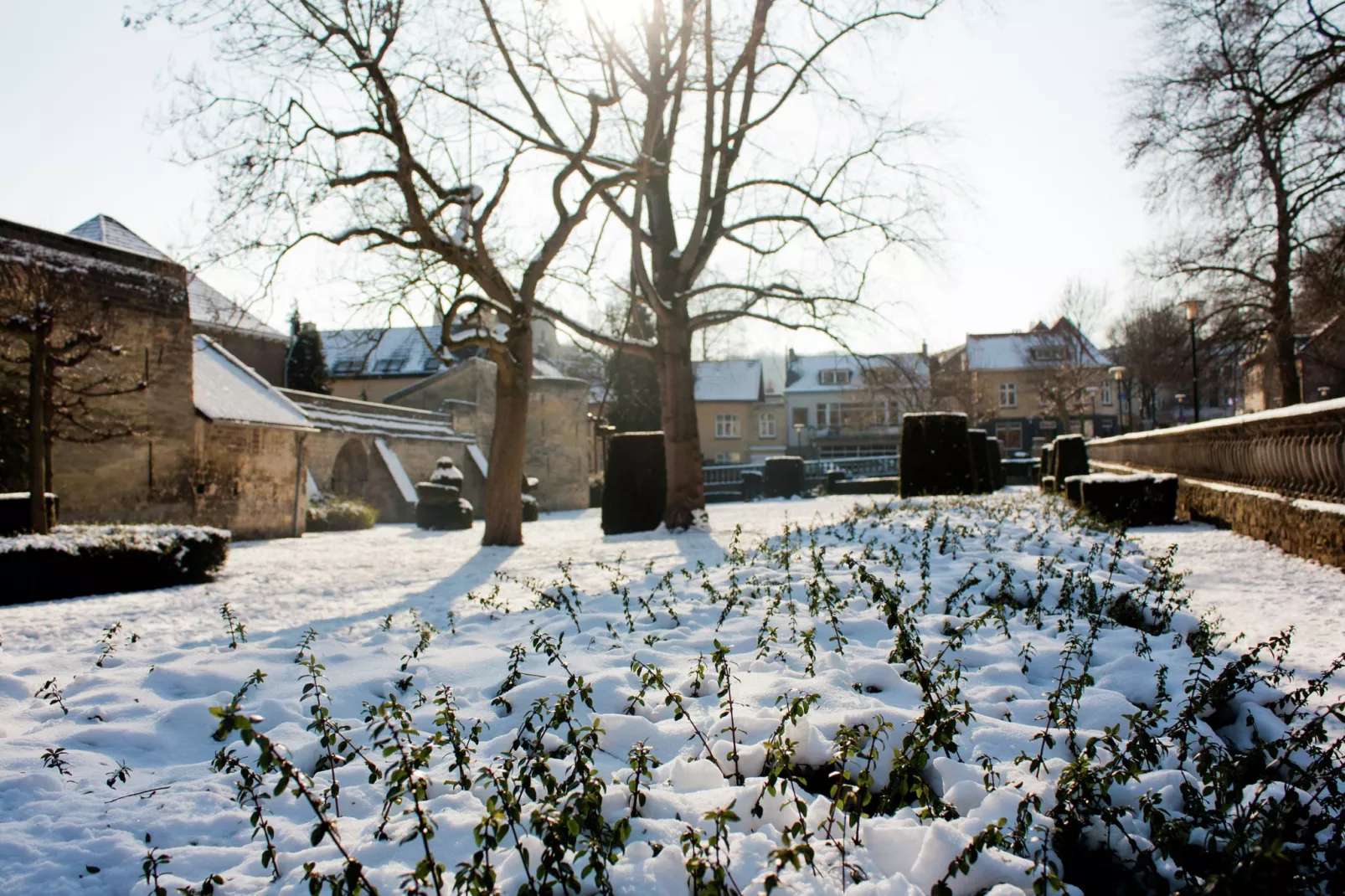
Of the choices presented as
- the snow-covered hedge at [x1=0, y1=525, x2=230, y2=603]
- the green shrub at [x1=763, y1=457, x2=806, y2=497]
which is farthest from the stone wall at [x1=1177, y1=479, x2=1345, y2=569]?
the green shrub at [x1=763, y1=457, x2=806, y2=497]

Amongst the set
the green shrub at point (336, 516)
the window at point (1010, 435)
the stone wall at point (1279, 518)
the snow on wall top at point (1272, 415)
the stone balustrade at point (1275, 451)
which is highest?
the window at point (1010, 435)

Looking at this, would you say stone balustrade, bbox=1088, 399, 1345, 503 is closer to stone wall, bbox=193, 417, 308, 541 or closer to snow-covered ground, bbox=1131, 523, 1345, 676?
snow-covered ground, bbox=1131, 523, 1345, 676

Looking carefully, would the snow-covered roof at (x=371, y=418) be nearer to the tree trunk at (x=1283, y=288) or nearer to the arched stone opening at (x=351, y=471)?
the arched stone opening at (x=351, y=471)

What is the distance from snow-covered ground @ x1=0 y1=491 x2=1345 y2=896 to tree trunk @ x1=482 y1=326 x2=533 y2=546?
211 inches

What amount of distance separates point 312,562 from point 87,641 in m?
5.90

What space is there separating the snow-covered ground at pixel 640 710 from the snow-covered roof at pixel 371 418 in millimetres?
17347

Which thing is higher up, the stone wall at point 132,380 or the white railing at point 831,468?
the stone wall at point 132,380

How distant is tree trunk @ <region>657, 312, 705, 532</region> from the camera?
13.5 metres

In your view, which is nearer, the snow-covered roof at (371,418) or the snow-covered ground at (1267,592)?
the snow-covered ground at (1267,592)

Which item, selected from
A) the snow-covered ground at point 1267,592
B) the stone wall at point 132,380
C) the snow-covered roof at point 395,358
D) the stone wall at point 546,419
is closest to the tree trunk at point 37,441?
the stone wall at point 132,380

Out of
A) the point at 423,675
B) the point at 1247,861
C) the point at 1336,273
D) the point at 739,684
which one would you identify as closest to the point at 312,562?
the point at 423,675

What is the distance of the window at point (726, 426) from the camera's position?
190 feet

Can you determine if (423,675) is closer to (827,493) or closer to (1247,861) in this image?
(1247,861)

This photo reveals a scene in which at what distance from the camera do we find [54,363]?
1127 cm
